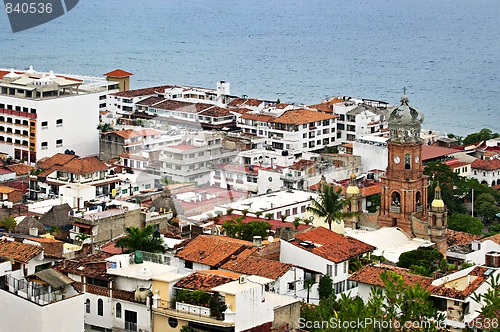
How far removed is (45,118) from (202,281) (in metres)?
22.7

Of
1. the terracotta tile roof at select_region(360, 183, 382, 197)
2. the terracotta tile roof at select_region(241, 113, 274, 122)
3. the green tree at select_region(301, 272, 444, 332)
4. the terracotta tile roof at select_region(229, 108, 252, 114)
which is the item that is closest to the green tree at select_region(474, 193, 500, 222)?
the terracotta tile roof at select_region(360, 183, 382, 197)

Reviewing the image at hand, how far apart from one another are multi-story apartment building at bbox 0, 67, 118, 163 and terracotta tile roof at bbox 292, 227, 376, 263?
17352 millimetres

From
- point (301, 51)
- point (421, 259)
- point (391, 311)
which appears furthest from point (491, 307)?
point (301, 51)

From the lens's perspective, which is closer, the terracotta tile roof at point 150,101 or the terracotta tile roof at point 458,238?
the terracotta tile roof at point 458,238

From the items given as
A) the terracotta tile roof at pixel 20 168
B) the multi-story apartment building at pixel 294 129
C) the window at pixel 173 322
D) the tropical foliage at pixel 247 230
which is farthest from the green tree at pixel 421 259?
the multi-story apartment building at pixel 294 129

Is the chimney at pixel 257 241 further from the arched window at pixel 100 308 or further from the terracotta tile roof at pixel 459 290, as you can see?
the arched window at pixel 100 308

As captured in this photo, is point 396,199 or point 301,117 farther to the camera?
point 301,117

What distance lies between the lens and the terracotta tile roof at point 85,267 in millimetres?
20656

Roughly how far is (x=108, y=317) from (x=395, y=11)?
442ft

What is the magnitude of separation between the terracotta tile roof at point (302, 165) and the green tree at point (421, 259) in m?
9.95

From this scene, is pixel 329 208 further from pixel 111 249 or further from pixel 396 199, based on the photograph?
pixel 111 249

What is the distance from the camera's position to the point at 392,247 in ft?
93.4

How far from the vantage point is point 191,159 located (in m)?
35.1

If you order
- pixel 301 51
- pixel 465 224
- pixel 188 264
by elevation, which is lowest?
pixel 301 51
